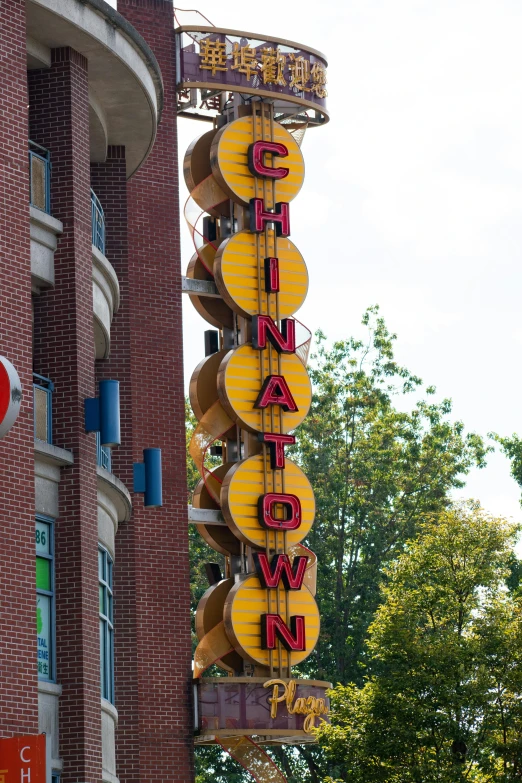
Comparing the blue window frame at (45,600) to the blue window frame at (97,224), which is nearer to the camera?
the blue window frame at (45,600)

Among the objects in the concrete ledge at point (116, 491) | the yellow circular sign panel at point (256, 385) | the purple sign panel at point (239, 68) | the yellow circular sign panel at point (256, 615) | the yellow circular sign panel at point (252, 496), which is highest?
the purple sign panel at point (239, 68)

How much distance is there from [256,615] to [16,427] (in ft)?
43.2

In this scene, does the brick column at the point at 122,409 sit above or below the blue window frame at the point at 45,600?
above

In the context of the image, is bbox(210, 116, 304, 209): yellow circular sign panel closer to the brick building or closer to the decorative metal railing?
the brick building

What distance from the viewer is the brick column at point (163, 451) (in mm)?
33875

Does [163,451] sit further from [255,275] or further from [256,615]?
[255,275]

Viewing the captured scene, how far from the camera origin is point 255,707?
3494 cm

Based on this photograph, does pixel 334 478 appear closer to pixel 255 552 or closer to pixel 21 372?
pixel 255 552

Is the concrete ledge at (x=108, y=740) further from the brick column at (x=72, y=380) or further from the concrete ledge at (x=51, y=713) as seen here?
the concrete ledge at (x=51, y=713)

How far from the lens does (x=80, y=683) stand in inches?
997

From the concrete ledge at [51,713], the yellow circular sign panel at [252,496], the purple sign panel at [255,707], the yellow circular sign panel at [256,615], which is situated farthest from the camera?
the yellow circular sign panel at [252,496]

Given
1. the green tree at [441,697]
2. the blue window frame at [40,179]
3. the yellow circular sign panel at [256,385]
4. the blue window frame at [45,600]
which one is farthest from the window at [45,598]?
the green tree at [441,697]

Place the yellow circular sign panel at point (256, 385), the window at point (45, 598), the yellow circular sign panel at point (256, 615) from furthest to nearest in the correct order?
the yellow circular sign panel at point (256, 385) → the yellow circular sign panel at point (256, 615) → the window at point (45, 598)

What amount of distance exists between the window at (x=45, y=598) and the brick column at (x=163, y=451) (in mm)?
7467
